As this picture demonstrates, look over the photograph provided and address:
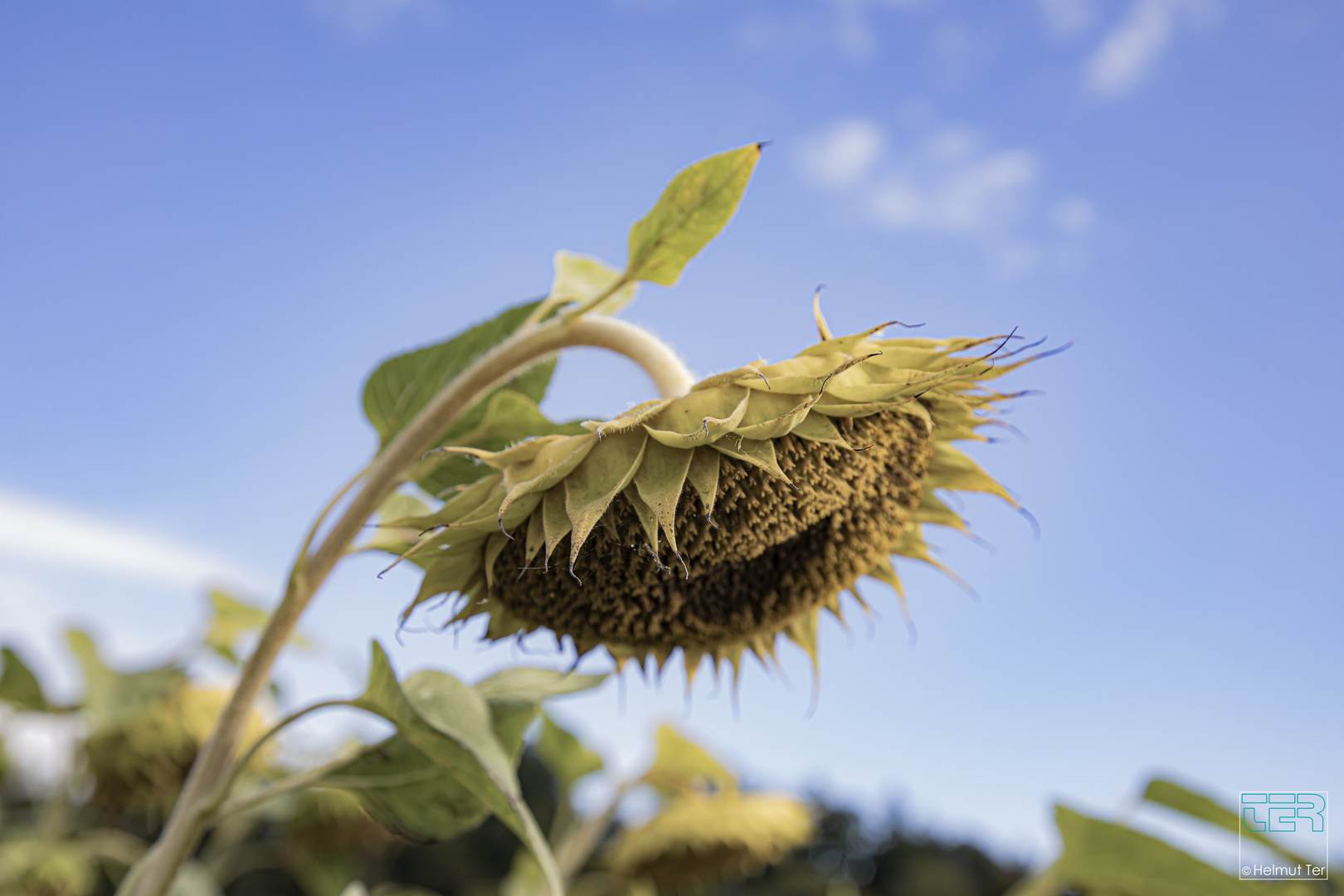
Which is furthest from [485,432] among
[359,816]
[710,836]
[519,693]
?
[359,816]

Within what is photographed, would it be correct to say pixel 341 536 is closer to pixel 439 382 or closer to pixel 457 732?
pixel 439 382

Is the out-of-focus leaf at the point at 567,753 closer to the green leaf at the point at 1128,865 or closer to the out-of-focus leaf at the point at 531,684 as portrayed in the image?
the out-of-focus leaf at the point at 531,684

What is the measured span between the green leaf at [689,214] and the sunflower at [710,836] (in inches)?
87.4

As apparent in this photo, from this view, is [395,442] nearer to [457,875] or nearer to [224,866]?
[224,866]

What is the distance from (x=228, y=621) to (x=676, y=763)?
4.89ft

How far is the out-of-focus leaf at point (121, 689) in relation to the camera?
2.60 meters

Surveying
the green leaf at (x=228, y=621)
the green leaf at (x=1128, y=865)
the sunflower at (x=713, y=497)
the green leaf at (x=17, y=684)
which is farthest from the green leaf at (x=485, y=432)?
the green leaf at (x=17, y=684)

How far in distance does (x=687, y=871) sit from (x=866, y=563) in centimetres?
237

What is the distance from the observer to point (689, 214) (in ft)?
4.75

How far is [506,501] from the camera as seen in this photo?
115cm

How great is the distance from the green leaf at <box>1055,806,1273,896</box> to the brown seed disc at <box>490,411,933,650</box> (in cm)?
87

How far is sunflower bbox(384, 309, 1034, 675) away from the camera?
48.1 inches

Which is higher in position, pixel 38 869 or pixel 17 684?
pixel 17 684

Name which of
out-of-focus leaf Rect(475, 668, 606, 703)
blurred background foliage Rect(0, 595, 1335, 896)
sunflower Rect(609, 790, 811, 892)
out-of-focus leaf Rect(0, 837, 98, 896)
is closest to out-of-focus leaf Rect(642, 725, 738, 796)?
blurred background foliage Rect(0, 595, 1335, 896)
